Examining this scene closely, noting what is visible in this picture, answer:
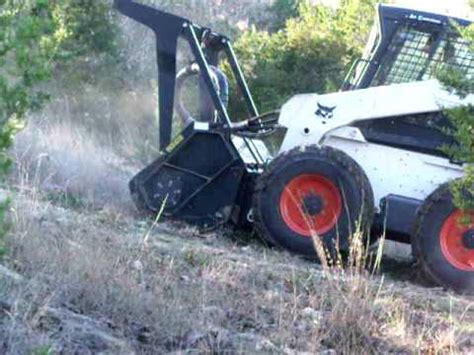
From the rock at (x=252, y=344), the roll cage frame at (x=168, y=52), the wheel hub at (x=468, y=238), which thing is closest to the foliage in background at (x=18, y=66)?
the rock at (x=252, y=344)

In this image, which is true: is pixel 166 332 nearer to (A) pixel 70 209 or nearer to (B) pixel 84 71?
(A) pixel 70 209

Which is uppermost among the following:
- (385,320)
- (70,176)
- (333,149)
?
(333,149)

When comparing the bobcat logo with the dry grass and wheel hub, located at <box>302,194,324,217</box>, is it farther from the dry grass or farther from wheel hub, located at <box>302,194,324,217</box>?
the dry grass

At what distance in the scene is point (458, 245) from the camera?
411 inches

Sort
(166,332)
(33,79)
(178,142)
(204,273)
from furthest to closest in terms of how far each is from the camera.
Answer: (178,142) < (204,273) < (166,332) < (33,79)

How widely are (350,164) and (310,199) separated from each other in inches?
20.8

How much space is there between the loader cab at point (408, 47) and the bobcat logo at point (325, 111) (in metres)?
0.41

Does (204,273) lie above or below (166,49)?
below

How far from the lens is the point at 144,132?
18.2 meters

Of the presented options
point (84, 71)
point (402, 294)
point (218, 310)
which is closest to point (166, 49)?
point (402, 294)

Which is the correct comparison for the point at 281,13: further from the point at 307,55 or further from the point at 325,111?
the point at 325,111

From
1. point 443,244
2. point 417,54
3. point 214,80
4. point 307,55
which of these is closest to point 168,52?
point 214,80

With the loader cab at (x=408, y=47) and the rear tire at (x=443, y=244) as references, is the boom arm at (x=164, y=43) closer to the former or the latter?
the loader cab at (x=408, y=47)

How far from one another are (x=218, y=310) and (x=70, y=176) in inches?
221
